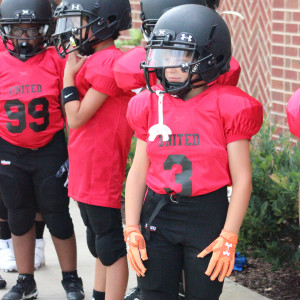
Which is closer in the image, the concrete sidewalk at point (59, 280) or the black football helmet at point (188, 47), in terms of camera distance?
the black football helmet at point (188, 47)

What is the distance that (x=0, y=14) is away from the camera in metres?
4.68

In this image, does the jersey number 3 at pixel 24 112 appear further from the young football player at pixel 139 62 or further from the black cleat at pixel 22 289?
the black cleat at pixel 22 289

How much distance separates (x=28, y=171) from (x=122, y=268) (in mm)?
938

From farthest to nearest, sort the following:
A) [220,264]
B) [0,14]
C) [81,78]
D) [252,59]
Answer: [252,59]
[0,14]
[81,78]
[220,264]

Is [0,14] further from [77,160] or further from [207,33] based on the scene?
[207,33]

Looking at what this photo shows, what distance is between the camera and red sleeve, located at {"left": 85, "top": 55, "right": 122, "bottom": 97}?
4.09 meters

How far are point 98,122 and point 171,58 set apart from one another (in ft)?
3.29

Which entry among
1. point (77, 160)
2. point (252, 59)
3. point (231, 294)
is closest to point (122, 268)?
point (77, 160)

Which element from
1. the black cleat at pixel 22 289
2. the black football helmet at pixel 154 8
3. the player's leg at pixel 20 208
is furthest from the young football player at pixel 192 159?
the black cleat at pixel 22 289

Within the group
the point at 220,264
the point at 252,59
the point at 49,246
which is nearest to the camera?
the point at 220,264

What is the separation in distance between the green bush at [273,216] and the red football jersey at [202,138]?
1.22 metres

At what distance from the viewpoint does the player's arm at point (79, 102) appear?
4133 mm

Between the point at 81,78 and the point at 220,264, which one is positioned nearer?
the point at 220,264

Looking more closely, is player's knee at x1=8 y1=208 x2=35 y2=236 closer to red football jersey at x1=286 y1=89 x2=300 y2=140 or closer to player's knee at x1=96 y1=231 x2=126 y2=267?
player's knee at x1=96 y1=231 x2=126 y2=267
